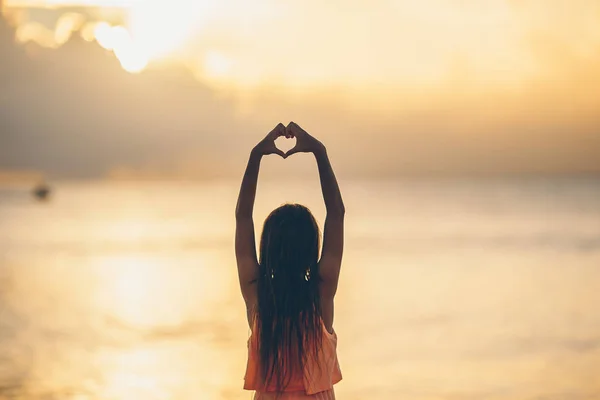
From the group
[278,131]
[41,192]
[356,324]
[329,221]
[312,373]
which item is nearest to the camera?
[312,373]

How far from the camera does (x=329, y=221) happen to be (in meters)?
3.14

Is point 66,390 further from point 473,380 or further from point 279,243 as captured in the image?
point 279,243

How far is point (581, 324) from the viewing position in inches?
616

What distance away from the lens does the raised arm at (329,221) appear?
3059 millimetres

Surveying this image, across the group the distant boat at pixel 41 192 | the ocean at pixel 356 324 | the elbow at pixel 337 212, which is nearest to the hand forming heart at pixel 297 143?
the elbow at pixel 337 212

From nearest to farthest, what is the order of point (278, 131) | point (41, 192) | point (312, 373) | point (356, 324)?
point (312, 373) → point (278, 131) → point (356, 324) → point (41, 192)

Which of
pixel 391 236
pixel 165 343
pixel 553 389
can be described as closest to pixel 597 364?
pixel 553 389

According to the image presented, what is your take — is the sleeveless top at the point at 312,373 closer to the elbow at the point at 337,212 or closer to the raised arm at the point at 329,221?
the raised arm at the point at 329,221

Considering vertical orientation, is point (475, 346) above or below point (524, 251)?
below

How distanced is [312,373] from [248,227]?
571 millimetres

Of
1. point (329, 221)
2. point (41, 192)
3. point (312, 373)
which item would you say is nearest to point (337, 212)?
point (329, 221)

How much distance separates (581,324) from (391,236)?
30.6 m

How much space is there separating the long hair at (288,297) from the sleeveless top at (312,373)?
0.06 feet

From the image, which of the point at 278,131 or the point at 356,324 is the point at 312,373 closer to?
the point at 278,131
